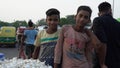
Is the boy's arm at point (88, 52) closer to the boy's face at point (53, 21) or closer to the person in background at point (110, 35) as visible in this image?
the boy's face at point (53, 21)

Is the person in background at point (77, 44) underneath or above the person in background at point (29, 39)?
above

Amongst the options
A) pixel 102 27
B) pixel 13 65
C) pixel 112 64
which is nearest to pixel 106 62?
pixel 112 64

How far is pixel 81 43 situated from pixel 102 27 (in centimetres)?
92

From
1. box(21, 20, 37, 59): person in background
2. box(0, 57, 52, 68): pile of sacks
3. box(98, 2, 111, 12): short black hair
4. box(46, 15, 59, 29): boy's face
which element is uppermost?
box(98, 2, 111, 12): short black hair

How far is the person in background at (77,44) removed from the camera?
4.32 meters

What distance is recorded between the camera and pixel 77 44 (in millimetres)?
4336

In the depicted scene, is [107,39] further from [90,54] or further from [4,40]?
[4,40]

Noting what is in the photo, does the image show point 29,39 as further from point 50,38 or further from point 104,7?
point 50,38

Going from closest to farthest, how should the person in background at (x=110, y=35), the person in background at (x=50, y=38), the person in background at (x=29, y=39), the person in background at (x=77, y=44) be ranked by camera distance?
the person in background at (x=77, y=44), the person in background at (x=50, y=38), the person in background at (x=110, y=35), the person in background at (x=29, y=39)

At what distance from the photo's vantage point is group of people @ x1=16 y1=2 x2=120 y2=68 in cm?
434

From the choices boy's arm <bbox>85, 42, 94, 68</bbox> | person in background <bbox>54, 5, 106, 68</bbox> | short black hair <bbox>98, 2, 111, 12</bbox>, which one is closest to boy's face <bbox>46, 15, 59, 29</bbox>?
person in background <bbox>54, 5, 106, 68</bbox>

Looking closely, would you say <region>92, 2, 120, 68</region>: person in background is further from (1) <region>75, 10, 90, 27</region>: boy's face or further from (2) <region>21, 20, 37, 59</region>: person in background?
(2) <region>21, 20, 37, 59</region>: person in background

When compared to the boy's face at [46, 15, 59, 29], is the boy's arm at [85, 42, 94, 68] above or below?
below

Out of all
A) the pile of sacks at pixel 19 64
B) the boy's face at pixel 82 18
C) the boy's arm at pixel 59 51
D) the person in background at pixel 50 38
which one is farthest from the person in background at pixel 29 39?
the pile of sacks at pixel 19 64
